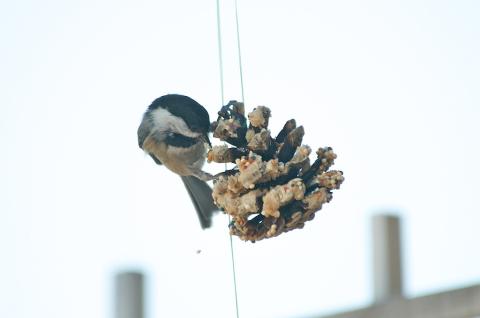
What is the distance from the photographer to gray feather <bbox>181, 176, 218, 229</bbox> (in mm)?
1497

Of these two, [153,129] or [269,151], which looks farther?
[153,129]

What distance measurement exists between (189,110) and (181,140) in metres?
0.19

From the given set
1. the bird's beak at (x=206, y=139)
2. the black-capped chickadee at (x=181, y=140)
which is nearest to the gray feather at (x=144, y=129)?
the black-capped chickadee at (x=181, y=140)

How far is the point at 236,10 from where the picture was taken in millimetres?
892

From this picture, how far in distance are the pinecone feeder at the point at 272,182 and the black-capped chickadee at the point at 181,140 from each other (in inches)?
11.5

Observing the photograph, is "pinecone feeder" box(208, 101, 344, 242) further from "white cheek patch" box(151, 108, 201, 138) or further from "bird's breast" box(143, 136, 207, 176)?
"bird's breast" box(143, 136, 207, 176)

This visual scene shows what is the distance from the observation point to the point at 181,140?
1.37 meters

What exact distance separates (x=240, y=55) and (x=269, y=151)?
11 cm

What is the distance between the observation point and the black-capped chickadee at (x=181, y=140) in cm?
120
